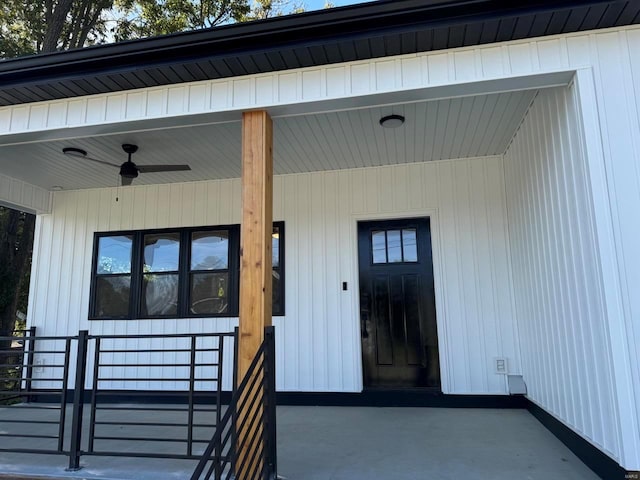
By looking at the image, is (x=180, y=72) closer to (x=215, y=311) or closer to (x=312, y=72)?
(x=312, y=72)

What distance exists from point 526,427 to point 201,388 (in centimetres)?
343

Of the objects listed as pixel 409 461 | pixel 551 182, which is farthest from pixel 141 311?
pixel 551 182

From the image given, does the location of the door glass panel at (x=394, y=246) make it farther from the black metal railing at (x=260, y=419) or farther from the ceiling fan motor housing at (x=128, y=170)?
the ceiling fan motor housing at (x=128, y=170)

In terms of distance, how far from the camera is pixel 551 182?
3.22 meters

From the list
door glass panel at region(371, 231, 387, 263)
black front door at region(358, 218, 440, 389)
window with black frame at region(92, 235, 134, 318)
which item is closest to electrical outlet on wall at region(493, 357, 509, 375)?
black front door at region(358, 218, 440, 389)

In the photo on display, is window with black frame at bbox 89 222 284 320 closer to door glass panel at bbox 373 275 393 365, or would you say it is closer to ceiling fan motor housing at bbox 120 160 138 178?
door glass panel at bbox 373 275 393 365

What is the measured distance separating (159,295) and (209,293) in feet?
2.18

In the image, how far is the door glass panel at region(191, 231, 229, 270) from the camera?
211 inches

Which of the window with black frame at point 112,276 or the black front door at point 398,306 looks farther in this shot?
the window with black frame at point 112,276

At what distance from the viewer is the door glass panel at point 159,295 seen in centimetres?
536

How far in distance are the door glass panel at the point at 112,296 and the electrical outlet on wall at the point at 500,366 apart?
4.31 m

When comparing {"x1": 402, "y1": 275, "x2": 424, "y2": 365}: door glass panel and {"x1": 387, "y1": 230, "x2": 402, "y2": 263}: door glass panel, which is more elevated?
{"x1": 387, "y1": 230, "x2": 402, "y2": 263}: door glass panel

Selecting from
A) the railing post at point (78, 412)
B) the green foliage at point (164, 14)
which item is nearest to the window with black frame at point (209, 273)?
the railing post at point (78, 412)

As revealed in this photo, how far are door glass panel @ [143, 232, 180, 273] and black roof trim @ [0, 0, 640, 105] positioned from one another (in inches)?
101
